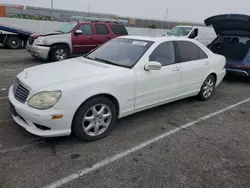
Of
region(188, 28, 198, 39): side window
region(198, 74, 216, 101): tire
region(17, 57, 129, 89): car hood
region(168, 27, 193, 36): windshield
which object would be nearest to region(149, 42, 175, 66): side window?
region(17, 57, 129, 89): car hood

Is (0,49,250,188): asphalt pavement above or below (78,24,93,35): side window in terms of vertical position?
below

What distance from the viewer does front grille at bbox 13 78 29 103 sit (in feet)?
10.1

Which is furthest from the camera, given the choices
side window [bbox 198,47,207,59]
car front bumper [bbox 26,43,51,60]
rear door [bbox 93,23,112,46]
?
rear door [bbox 93,23,112,46]

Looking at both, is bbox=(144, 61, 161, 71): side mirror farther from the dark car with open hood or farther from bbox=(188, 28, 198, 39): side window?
bbox=(188, 28, 198, 39): side window

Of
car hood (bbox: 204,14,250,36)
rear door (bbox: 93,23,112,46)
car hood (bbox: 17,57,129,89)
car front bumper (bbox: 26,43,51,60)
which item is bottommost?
car front bumper (bbox: 26,43,51,60)

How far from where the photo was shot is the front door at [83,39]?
9727 millimetres

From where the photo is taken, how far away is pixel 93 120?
328 centimetres

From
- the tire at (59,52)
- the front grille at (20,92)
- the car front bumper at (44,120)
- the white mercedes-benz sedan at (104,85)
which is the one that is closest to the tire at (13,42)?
the tire at (59,52)

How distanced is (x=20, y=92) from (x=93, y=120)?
1096 mm

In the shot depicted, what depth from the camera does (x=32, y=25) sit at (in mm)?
16344

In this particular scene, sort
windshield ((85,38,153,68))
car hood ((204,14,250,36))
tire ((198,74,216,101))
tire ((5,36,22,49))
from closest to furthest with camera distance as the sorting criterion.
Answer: windshield ((85,38,153,68)) → tire ((198,74,216,101)) → car hood ((204,14,250,36)) → tire ((5,36,22,49))

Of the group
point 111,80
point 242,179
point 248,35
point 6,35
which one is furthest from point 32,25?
point 242,179

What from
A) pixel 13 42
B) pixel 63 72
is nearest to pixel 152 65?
pixel 63 72

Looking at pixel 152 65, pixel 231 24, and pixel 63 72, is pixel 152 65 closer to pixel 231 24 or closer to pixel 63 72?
pixel 63 72
